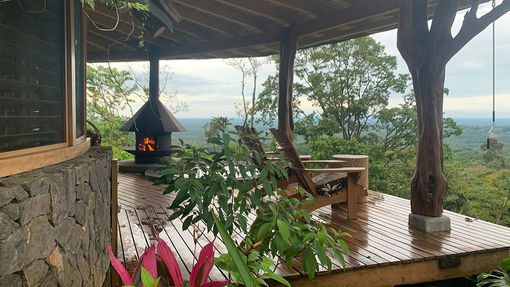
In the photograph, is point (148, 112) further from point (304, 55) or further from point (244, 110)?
point (304, 55)

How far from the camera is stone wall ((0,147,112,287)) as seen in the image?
1.18 m

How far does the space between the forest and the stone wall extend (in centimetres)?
871

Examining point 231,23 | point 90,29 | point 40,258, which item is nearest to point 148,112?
point 90,29

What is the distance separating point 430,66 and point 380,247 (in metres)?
1.74

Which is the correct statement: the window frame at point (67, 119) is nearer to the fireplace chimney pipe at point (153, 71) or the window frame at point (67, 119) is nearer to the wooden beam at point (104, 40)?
the wooden beam at point (104, 40)

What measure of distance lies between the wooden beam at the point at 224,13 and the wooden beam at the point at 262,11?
0.67 ft

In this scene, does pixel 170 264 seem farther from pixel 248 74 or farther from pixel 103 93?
pixel 248 74

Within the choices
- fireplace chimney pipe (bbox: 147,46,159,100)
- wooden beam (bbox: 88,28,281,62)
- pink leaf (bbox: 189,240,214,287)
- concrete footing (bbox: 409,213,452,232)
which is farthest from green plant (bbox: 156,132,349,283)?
fireplace chimney pipe (bbox: 147,46,159,100)

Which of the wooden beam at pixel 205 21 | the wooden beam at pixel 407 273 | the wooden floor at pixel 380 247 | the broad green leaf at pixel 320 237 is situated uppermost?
the wooden beam at pixel 205 21

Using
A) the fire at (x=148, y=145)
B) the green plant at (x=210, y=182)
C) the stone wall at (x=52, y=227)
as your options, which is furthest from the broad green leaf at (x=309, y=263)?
the fire at (x=148, y=145)

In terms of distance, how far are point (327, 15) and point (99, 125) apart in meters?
8.05

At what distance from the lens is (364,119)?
12953 millimetres

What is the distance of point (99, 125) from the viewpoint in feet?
35.2

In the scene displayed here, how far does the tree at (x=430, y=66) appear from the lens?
3.44 m
